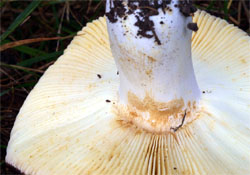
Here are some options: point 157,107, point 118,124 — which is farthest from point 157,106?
point 118,124

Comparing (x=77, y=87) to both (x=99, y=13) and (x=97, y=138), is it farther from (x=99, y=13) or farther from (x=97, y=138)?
(x=99, y=13)

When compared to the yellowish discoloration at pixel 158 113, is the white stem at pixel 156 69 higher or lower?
higher

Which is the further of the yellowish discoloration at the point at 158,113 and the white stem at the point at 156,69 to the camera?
the yellowish discoloration at the point at 158,113

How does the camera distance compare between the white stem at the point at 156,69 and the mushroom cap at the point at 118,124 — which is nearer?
the white stem at the point at 156,69

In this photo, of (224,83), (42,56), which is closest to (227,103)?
(224,83)
